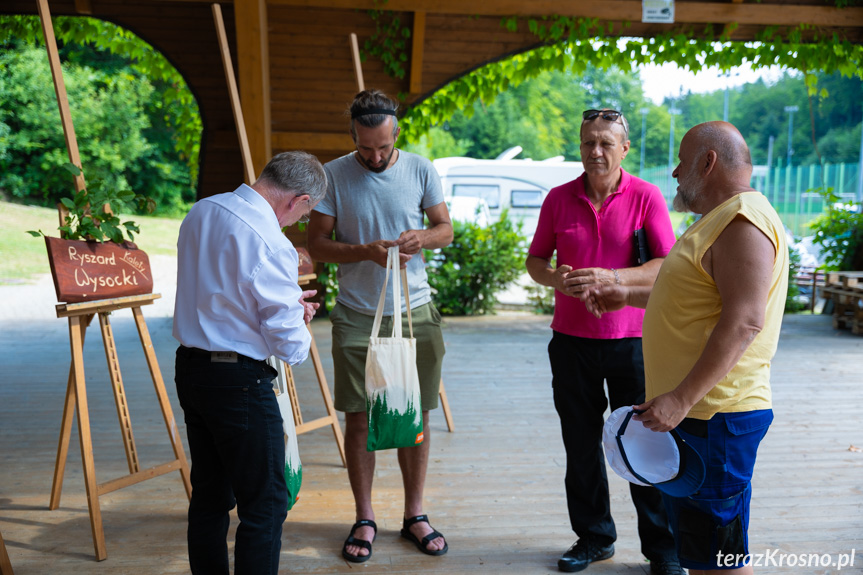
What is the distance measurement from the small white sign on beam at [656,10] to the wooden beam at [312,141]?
297 centimetres

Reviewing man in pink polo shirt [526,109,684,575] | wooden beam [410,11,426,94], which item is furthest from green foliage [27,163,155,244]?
wooden beam [410,11,426,94]

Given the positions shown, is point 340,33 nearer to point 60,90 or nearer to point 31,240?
point 60,90

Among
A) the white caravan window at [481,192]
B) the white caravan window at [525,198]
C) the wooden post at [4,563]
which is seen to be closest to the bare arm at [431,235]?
the wooden post at [4,563]

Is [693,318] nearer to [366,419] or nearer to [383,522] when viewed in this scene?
[366,419]

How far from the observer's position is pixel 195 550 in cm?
217

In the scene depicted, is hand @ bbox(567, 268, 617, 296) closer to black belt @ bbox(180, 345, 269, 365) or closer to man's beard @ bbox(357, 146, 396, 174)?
man's beard @ bbox(357, 146, 396, 174)

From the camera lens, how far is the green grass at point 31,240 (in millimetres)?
13477

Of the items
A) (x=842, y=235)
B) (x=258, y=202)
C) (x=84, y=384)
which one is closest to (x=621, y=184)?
(x=258, y=202)

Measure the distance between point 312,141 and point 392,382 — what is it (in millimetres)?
4643

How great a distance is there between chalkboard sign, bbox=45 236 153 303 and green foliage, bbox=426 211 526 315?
5.92 m

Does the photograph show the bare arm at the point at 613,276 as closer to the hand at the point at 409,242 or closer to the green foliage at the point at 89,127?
the hand at the point at 409,242

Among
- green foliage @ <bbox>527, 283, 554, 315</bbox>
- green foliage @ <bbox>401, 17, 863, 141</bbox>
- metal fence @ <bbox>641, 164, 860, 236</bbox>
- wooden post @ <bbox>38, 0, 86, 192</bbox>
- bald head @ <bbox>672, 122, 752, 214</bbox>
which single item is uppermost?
green foliage @ <bbox>401, 17, 863, 141</bbox>

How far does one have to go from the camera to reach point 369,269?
8.90 feet

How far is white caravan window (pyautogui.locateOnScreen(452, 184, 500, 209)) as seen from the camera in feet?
47.7
